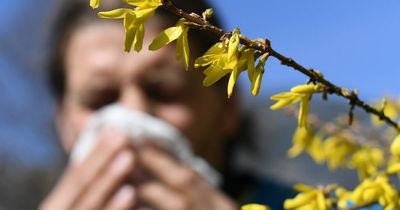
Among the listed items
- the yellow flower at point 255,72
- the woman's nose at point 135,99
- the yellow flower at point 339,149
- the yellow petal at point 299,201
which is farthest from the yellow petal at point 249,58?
the woman's nose at point 135,99

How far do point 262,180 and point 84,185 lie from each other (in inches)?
29.2

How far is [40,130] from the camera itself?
2711mm

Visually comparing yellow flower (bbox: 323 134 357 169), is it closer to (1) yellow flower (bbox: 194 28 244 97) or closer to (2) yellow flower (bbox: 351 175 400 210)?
(2) yellow flower (bbox: 351 175 400 210)

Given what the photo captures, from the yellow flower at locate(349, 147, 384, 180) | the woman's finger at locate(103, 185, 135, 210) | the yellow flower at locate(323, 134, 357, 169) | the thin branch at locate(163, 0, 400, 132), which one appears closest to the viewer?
the thin branch at locate(163, 0, 400, 132)

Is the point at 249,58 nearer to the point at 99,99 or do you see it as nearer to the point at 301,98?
the point at 301,98

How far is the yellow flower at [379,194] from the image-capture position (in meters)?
0.46

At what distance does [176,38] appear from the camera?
362 mm

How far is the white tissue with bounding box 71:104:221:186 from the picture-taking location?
145 cm

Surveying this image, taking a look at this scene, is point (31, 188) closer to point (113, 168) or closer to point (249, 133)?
point (249, 133)

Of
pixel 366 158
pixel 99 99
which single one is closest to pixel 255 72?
pixel 366 158

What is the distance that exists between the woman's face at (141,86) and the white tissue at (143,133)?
0.05m

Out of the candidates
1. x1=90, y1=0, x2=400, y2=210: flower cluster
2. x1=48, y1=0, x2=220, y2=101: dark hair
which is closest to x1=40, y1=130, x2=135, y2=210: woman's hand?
x1=48, y1=0, x2=220, y2=101: dark hair

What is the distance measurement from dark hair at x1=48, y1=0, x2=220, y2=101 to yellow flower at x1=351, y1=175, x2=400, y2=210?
51.7 inches

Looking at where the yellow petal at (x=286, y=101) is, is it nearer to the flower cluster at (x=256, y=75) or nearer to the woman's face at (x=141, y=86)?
the flower cluster at (x=256, y=75)
